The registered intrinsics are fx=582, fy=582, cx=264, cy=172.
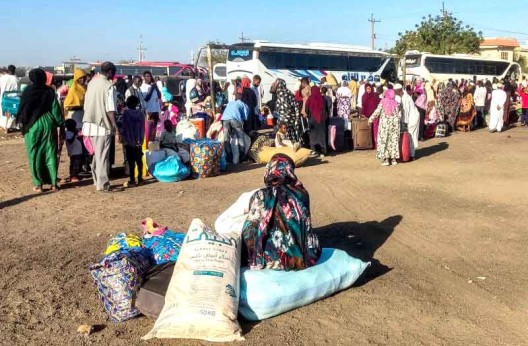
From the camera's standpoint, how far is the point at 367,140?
43.3ft

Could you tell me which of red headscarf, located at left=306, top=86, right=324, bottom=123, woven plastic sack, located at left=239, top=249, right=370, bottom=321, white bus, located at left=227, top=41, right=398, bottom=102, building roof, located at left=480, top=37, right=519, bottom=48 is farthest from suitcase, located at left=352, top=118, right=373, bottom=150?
building roof, located at left=480, top=37, right=519, bottom=48

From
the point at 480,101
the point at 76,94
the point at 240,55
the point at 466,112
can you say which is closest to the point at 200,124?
the point at 76,94

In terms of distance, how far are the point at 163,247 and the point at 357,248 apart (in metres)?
2.12

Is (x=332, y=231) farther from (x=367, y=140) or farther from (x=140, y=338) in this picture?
(x=367, y=140)

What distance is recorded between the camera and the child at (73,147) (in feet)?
29.6

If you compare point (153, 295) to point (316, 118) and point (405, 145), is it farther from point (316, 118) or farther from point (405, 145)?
point (316, 118)

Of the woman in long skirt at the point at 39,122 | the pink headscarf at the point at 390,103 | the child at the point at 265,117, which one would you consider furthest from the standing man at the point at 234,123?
the child at the point at 265,117

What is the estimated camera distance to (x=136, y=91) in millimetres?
9984

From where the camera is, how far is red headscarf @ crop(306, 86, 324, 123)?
12078 mm

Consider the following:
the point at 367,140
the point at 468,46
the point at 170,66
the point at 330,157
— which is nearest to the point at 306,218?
the point at 330,157

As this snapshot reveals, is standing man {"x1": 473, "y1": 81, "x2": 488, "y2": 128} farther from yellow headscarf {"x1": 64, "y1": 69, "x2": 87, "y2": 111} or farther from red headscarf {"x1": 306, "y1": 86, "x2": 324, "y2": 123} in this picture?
yellow headscarf {"x1": 64, "y1": 69, "x2": 87, "y2": 111}

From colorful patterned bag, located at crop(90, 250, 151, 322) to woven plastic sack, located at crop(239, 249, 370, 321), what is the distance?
2.50ft

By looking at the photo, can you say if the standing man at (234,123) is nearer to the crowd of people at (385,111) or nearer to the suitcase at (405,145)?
the crowd of people at (385,111)

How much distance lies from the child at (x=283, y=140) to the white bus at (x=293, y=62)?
12.3 metres
